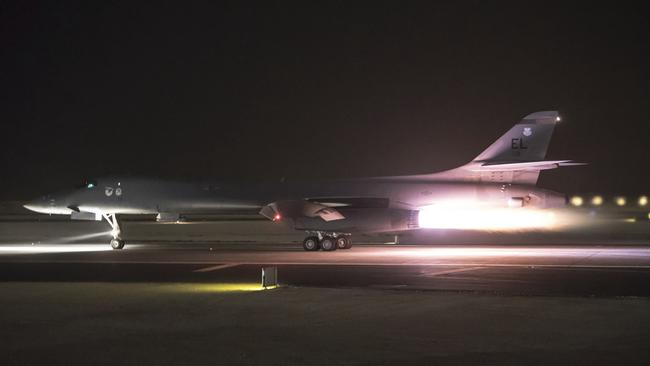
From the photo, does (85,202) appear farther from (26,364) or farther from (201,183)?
(26,364)

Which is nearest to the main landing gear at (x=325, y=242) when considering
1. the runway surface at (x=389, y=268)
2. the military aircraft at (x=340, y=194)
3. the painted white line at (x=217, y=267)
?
the military aircraft at (x=340, y=194)

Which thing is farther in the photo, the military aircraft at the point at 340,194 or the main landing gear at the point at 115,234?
the main landing gear at the point at 115,234

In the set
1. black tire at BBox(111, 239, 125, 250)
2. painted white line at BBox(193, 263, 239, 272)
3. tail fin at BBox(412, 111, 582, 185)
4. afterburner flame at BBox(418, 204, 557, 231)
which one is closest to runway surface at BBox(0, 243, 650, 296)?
painted white line at BBox(193, 263, 239, 272)

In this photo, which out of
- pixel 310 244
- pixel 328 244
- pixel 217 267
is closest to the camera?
pixel 217 267

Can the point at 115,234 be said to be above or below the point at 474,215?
below

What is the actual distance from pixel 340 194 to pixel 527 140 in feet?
27.4

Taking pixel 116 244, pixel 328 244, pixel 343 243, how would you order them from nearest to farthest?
pixel 328 244, pixel 343 243, pixel 116 244

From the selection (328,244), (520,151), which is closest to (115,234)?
(328,244)

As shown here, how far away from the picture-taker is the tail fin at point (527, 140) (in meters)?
32.0

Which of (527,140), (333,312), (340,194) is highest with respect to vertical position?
(527,140)

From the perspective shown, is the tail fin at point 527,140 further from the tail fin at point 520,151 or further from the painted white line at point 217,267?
the painted white line at point 217,267

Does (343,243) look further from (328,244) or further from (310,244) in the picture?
(310,244)

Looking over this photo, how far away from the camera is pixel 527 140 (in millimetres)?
32000

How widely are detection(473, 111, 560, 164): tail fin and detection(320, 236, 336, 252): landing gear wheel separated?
8.15m
